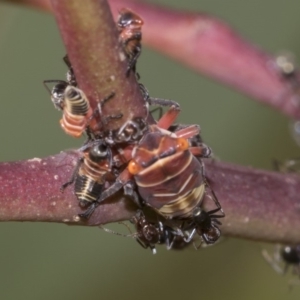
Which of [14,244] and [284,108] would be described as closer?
[284,108]

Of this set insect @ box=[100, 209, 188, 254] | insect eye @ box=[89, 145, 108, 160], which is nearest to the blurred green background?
insect @ box=[100, 209, 188, 254]

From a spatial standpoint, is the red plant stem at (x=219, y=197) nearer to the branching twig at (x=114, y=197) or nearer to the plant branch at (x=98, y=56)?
the branching twig at (x=114, y=197)

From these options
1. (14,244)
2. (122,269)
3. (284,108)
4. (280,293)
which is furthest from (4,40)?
(280,293)

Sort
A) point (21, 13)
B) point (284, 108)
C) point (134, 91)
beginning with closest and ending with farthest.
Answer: point (134, 91)
point (284, 108)
point (21, 13)

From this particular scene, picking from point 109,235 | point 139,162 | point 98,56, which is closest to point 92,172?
point 139,162

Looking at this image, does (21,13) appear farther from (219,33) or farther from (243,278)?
(243,278)

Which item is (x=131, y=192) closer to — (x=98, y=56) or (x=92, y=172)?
(x=92, y=172)
